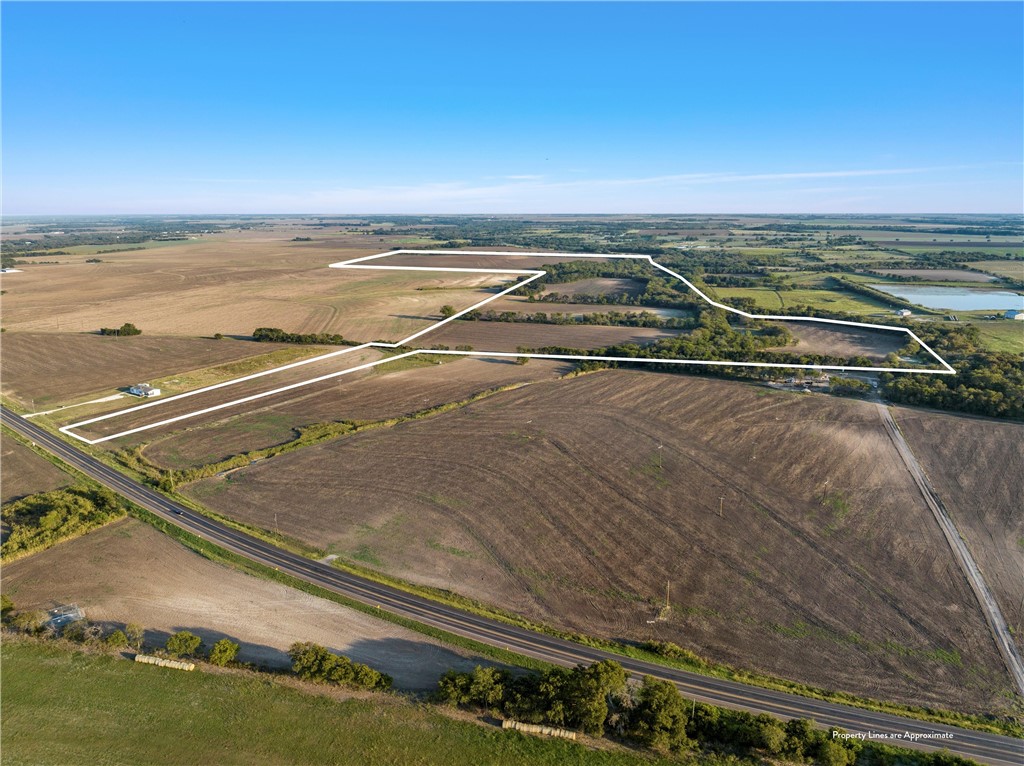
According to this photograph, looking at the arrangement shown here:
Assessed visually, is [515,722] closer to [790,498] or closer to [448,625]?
[448,625]

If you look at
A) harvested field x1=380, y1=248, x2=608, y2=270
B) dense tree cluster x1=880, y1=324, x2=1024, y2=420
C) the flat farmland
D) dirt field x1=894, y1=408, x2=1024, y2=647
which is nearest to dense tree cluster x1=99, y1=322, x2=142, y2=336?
harvested field x1=380, y1=248, x2=608, y2=270

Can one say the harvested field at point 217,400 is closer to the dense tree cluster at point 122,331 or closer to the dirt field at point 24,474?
the dirt field at point 24,474

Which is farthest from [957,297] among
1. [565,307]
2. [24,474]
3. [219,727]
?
[24,474]

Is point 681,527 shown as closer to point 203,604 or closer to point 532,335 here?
point 203,604

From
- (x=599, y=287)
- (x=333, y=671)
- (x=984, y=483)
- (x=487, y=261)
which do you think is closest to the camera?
(x=333, y=671)

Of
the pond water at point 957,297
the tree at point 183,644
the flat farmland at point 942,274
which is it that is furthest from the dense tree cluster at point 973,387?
the flat farmland at point 942,274

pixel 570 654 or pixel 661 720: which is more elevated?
pixel 661 720

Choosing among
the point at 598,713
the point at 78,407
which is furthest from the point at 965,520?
the point at 78,407

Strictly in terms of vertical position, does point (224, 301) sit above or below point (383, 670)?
above
